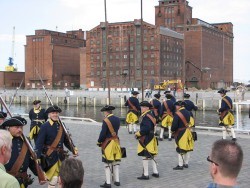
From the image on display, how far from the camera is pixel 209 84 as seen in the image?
101 m

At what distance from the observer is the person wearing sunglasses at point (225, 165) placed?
3227 millimetres

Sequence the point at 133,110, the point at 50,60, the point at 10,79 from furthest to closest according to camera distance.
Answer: the point at 10,79 < the point at 50,60 < the point at 133,110

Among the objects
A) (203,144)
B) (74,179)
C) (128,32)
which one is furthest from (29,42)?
(74,179)

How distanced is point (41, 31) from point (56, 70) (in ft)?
37.0

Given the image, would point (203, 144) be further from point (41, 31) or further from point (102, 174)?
point (41, 31)

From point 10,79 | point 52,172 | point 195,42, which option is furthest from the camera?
point 10,79

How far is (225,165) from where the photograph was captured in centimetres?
325

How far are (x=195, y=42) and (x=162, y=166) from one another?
91864mm

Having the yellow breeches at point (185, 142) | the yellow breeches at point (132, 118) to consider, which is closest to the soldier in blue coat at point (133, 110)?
the yellow breeches at point (132, 118)

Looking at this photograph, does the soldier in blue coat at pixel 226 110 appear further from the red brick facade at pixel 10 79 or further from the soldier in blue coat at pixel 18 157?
the red brick facade at pixel 10 79

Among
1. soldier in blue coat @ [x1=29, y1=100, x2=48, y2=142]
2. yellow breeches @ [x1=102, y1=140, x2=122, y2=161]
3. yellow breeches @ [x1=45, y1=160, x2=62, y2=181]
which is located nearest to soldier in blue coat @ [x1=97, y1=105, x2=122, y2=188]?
yellow breeches @ [x1=102, y1=140, x2=122, y2=161]

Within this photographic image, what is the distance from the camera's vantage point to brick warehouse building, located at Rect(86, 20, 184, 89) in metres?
89.8

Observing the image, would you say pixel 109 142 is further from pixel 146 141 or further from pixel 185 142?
pixel 185 142

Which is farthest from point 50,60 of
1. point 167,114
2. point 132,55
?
point 167,114
